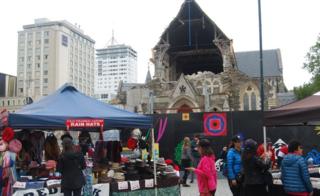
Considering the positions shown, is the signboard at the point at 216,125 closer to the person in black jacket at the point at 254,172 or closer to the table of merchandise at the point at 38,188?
the table of merchandise at the point at 38,188

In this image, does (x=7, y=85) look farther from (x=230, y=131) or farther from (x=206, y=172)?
(x=206, y=172)

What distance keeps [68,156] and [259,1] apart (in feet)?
40.0

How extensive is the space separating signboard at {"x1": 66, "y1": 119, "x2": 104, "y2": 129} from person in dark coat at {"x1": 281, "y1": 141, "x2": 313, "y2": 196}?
3862mm

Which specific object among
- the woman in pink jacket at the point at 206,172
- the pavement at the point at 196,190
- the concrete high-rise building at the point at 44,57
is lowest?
the pavement at the point at 196,190

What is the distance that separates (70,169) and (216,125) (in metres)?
10.9

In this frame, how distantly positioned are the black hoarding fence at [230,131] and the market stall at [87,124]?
7.85 meters

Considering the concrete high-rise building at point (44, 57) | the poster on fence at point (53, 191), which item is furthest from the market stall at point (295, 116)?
the concrete high-rise building at point (44, 57)

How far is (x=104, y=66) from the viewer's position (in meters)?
184

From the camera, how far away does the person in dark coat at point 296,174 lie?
6551 mm

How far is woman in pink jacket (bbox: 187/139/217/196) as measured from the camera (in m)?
7.36

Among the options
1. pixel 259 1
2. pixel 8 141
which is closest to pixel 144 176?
pixel 8 141

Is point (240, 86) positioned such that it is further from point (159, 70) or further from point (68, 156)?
point (68, 156)

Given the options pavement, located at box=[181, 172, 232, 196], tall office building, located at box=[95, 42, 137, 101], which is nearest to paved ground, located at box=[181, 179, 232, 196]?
pavement, located at box=[181, 172, 232, 196]

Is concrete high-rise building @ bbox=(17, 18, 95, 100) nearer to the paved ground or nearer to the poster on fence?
the paved ground
